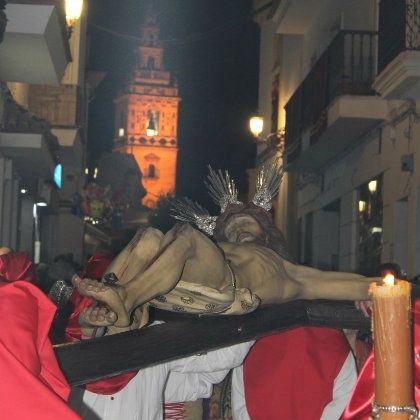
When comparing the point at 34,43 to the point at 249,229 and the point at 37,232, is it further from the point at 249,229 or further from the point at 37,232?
the point at 37,232

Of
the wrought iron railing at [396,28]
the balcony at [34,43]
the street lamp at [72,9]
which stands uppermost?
the street lamp at [72,9]

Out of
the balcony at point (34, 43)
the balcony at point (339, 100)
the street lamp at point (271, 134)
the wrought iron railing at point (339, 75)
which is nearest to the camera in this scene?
the balcony at point (34, 43)

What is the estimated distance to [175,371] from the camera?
5.08 m

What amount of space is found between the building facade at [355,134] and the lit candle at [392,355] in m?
10.2

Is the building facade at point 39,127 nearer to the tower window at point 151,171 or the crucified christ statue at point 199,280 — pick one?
the crucified christ statue at point 199,280

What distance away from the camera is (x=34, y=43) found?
12234 millimetres

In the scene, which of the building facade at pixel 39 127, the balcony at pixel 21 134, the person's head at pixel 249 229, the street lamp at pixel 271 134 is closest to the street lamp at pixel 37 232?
the building facade at pixel 39 127

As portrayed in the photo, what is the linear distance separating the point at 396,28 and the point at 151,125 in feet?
274

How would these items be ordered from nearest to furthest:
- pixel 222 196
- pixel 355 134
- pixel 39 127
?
pixel 222 196 < pixel 355 134 < pixel 39 127

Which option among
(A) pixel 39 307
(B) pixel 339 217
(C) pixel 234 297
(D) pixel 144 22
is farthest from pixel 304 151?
(D) pixel 144 22

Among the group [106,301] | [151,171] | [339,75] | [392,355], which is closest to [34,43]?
[339,75]

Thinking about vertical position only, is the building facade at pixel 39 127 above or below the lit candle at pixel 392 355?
above

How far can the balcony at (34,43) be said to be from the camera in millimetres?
11859

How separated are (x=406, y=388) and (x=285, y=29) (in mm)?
20095
